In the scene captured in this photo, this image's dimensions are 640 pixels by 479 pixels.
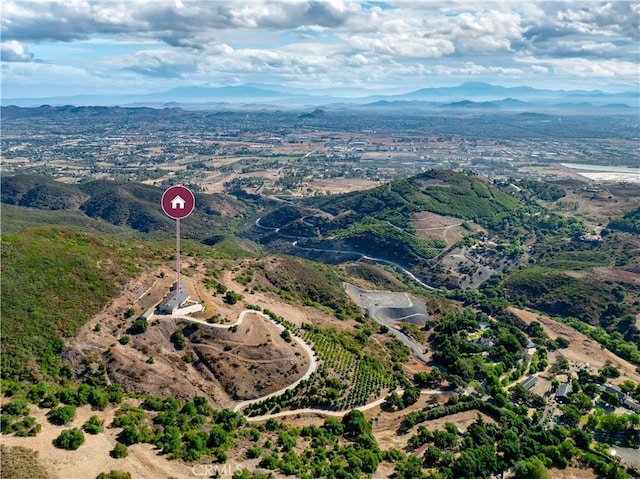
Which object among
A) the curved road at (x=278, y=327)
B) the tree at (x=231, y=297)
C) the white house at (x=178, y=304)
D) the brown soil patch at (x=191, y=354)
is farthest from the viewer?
the tree at (x=231, y=297)

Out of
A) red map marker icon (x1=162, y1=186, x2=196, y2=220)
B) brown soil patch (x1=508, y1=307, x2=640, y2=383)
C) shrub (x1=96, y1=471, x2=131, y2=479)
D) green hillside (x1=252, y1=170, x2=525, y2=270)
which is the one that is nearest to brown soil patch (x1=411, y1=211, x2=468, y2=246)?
green hillside (x1=252, y1=170, x2=525, y2=270)

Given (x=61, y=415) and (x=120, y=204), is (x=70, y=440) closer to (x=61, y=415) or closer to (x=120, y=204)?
(x=61, y=415)

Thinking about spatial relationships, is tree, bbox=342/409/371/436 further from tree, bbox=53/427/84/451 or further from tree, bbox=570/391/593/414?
tree, bbox=570/391/593/414

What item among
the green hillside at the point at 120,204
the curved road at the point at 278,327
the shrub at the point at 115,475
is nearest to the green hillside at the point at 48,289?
the curved road at the point at 278,327

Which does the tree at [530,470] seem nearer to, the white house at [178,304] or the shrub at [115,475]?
the shrub at [115,475]

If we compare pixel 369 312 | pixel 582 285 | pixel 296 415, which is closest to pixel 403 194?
pixel 582 285

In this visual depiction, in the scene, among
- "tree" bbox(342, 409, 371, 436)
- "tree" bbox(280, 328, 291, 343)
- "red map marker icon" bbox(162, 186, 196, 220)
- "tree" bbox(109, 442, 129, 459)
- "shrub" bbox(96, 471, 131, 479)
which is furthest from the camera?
"tree" bbox(280, 328, 291, 343)
